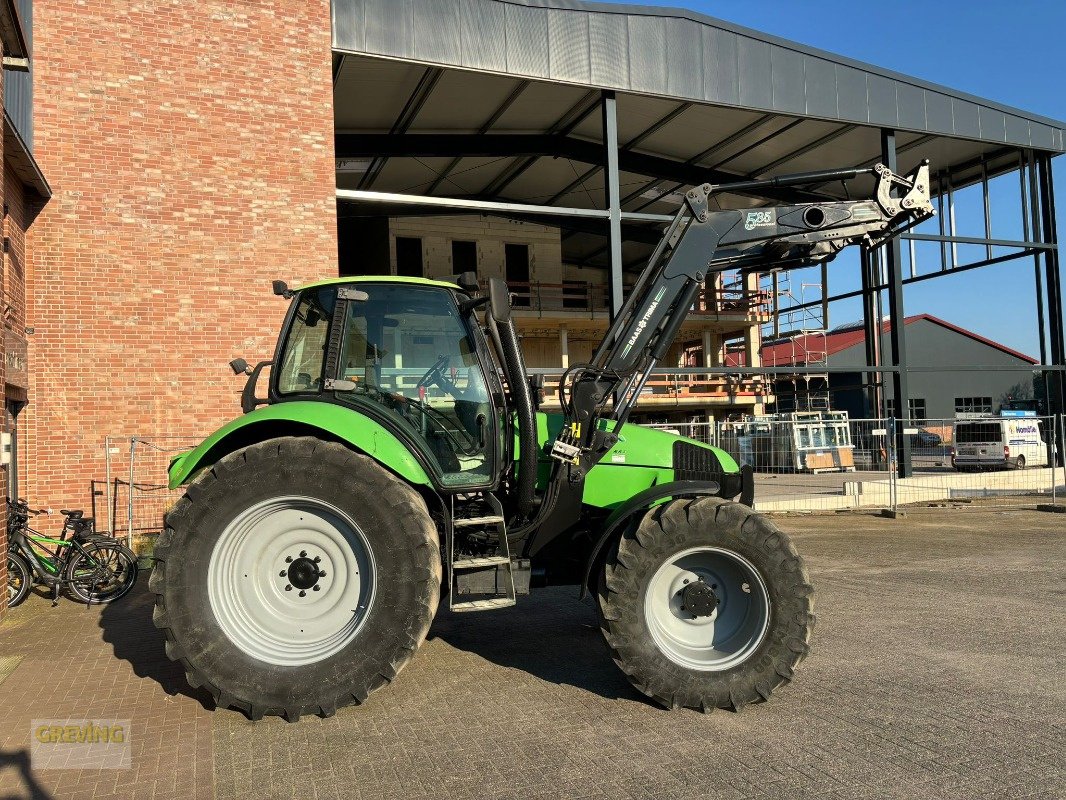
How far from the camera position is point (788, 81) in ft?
50.8

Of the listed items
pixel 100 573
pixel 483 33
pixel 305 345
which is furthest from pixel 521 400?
pixel 483 33

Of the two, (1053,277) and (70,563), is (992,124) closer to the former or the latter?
(1053,277)

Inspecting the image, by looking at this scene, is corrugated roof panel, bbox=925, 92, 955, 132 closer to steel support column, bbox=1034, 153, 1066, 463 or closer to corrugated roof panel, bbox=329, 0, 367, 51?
steel support column, bbox=1034, 153, 1066, 463

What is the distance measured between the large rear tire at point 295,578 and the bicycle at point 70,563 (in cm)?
454

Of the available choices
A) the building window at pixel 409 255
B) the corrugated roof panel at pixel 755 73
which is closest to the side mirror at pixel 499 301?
the corrugated roof panel at pixel 755 73

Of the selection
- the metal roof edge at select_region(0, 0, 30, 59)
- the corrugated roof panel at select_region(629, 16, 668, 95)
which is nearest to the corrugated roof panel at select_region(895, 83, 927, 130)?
the corrugated roof panel at select_region(629, 16, 668, 95)

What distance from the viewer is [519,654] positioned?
6.08 m

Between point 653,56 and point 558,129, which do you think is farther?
point 558,129

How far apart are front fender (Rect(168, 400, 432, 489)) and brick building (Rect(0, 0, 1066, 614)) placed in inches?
152

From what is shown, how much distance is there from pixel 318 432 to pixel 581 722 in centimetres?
236

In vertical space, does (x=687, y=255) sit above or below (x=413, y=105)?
below

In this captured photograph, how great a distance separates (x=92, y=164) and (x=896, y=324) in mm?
16030

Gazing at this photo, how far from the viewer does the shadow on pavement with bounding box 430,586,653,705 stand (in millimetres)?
5391

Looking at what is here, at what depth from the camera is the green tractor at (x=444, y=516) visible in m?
4.66
